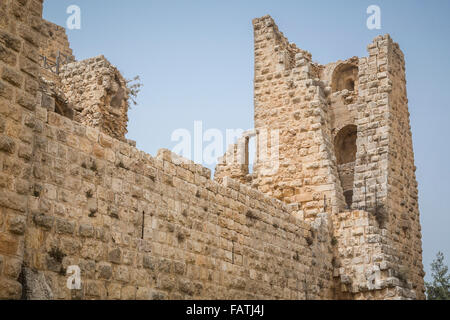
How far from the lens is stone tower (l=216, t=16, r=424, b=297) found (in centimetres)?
1195

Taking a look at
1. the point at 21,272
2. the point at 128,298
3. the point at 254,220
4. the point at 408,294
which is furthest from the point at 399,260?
the point at 21,272

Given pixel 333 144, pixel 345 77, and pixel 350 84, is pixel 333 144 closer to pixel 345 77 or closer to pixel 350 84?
pixel 345 77

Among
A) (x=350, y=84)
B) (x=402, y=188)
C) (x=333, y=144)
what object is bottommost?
(x=402, y=188)

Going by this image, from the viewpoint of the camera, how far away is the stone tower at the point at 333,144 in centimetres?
1195

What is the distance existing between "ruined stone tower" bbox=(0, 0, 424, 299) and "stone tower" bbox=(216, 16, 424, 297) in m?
0.03

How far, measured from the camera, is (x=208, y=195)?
354 inches

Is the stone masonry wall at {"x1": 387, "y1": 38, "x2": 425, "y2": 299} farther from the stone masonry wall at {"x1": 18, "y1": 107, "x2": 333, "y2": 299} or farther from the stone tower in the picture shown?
the stone masonry wall at {"x1": 18, "y1": 107, "x2": 333, "y2": 299}

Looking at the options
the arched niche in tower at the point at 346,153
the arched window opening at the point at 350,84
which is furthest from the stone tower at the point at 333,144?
the arched window opening at the point at 350,84

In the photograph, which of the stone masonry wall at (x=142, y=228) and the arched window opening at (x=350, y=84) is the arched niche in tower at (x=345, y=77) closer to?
the arched window opening at (x=350, y=84)

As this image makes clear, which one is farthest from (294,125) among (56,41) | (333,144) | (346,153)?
(56,41)

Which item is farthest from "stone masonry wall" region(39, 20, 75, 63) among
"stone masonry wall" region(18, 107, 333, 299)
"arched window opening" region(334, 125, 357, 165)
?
"stone masonry wall" region(18, 107, 333, 299)

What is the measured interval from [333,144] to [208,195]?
4.61m

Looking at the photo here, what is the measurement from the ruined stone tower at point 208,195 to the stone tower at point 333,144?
0.09 feet

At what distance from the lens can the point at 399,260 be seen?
11.7 meters
